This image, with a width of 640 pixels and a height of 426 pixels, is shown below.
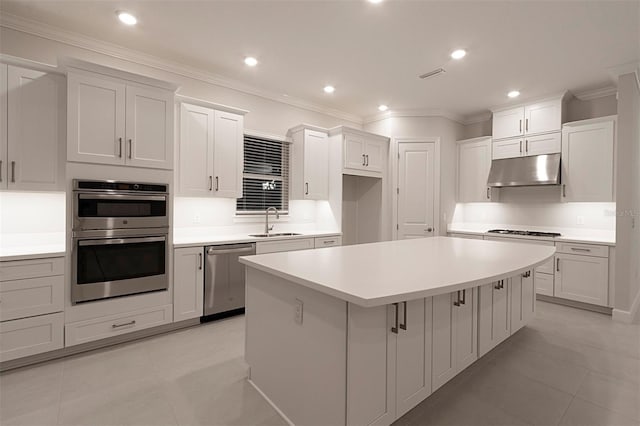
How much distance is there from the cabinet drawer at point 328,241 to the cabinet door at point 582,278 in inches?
113

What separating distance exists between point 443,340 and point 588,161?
12.3 ft

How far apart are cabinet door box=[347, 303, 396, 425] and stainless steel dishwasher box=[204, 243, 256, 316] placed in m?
2.28

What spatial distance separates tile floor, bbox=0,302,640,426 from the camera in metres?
1.79

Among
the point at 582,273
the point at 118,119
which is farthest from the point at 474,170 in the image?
the point at 118,119

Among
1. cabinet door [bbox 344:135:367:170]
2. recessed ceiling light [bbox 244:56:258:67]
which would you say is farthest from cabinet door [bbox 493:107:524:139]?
recessed ceiling light [bbox 244:56:258:67]

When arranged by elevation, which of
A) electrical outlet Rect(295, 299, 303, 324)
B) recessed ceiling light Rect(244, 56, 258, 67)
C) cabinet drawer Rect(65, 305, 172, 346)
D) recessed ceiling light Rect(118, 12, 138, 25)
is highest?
recessed ceiling light Rect(244, 56, 258, 67)

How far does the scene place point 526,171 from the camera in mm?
4375

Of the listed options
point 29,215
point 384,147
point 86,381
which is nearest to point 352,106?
point 384,147

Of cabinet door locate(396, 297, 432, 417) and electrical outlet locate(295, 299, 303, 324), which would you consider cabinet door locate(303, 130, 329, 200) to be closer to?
electrical outlet locate(295, 299, 303, 324)

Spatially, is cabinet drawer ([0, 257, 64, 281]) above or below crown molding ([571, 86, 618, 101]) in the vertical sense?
below

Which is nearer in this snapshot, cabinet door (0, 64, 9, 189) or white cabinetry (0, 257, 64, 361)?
white cabinetry (0, 257, 64, 361)

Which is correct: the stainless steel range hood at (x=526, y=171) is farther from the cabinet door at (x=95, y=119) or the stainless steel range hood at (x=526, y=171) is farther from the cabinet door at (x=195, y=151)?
the cabinet door at (x=95, y=119)

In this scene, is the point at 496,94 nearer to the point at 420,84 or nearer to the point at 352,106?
the point at 420,84

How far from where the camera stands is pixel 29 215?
8.89 ft
